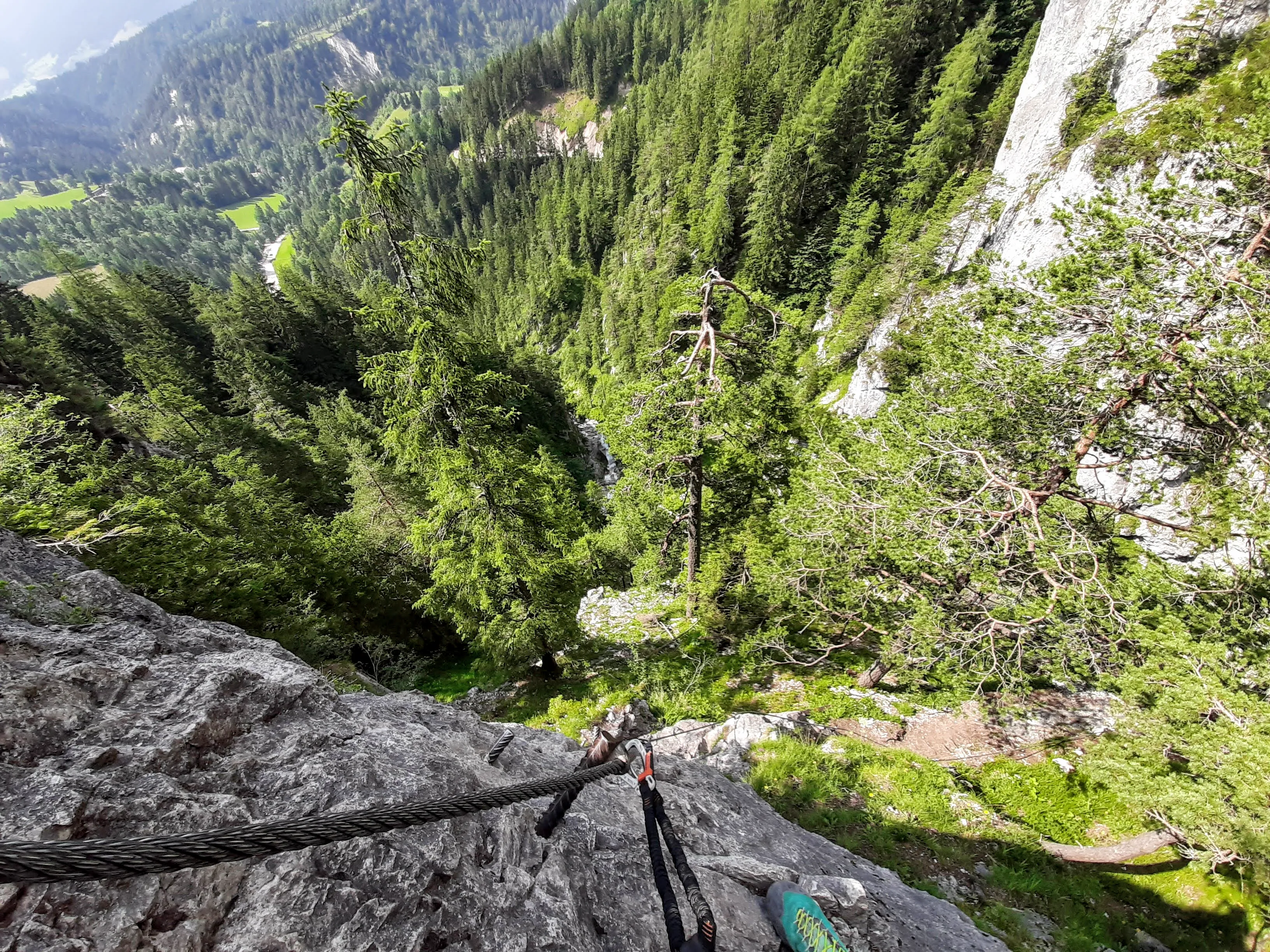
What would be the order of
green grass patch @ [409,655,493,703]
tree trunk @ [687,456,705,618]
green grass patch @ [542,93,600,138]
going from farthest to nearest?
green grass patch @ [542,93,600,138]
green grass patch @ [409,655,493,703]
tree trunk @ [687,456,705,618]

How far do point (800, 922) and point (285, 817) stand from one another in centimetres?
398

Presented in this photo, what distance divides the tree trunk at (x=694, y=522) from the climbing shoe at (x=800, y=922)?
8.25 meters

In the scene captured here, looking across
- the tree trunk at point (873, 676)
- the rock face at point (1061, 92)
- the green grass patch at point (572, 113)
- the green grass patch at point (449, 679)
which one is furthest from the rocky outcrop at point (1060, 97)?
the green grass patch at point (572, 113)

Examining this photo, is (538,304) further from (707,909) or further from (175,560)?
(707,909)

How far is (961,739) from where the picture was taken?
37.7ft

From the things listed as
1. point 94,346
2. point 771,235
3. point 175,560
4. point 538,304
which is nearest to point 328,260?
point 538,304

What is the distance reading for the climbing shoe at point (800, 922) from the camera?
11.4 feet

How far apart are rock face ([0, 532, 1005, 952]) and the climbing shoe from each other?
153 millimetres

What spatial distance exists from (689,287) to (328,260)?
17106cm

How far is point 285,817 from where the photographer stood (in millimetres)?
3562

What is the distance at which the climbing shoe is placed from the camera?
3.49 meters

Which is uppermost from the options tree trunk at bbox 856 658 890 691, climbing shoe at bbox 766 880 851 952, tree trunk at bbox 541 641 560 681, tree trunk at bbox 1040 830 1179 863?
climbing shoe at bbox 766 880 851 952

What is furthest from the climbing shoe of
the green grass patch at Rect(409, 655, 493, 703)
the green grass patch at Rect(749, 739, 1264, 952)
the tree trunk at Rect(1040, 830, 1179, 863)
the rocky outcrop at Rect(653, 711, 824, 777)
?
the green grass patch at Rect(409, 655, 493, 703)

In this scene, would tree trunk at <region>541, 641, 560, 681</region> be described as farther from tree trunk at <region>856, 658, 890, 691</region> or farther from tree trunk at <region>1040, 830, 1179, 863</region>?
tree trunk at <region>1040, 830, 1179, 863</region>
